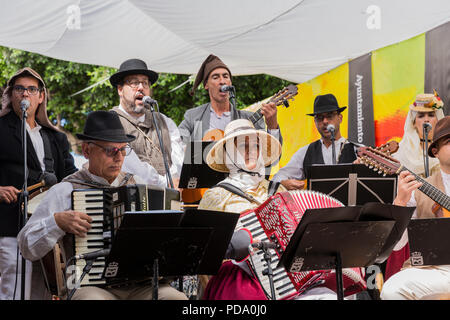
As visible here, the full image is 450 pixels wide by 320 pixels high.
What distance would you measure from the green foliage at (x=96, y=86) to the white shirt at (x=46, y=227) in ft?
31.4

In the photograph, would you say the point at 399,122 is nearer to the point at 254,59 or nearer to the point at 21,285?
the point at 254,59

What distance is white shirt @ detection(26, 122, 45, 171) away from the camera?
5098 mm

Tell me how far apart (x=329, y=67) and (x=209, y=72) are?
3.07 meters

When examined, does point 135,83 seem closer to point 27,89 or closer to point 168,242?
point 27,89

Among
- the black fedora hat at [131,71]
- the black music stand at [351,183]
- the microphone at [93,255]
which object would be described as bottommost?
the microphone at [93,255]

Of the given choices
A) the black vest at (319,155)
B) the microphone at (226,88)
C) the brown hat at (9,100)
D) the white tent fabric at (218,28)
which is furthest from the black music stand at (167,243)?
the white tent fabric at (218,28)

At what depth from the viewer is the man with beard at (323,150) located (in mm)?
6427

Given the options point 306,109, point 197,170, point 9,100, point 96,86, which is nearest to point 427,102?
point 197,170

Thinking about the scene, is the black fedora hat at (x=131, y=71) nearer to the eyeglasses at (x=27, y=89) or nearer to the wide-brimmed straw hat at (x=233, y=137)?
the eyeglasses at (x=27, y=89)

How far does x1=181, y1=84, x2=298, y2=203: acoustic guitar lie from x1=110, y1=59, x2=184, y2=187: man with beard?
9.8 inches

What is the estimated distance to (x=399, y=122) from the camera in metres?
7.15

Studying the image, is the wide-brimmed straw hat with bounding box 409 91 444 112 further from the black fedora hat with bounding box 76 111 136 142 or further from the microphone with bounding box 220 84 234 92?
the black fedora hat with bounding box 76 111 136 142

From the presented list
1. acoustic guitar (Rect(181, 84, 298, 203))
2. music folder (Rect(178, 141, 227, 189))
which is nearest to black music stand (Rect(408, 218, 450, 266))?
music folder (Rect(178, 141, 227, 189))
